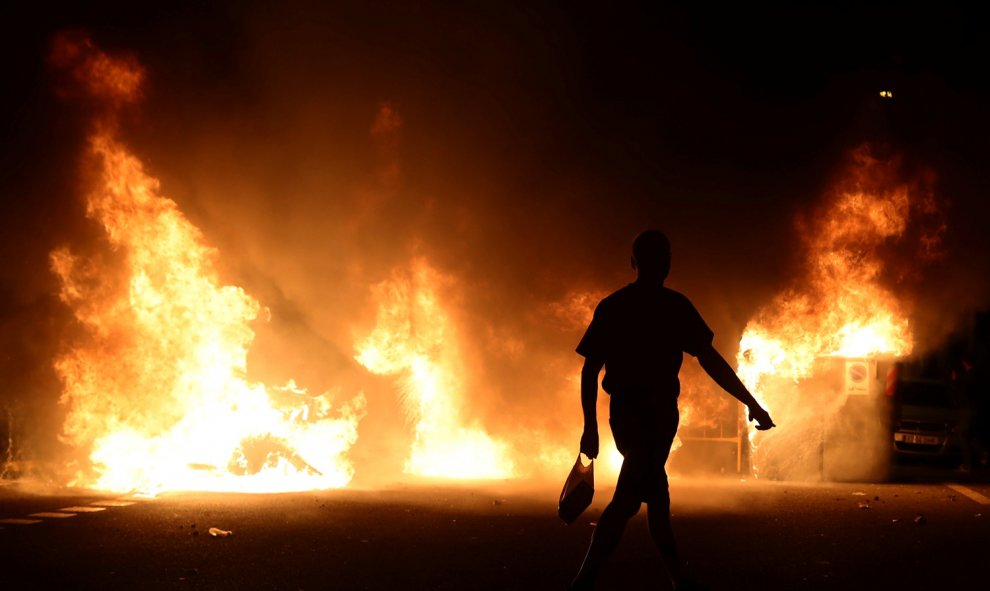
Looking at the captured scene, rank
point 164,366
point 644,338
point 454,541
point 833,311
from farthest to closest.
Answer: point 833,311, point 164,366, point 454,541, point 644,338

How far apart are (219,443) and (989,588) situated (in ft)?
30.7

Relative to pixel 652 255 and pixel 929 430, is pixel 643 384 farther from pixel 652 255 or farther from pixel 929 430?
pixel 929 430

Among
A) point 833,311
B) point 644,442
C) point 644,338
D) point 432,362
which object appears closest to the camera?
point 644,442

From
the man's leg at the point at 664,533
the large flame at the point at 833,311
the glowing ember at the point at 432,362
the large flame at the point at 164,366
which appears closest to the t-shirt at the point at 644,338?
the man's leg at the point at 664,533

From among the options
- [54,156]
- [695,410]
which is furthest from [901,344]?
[54,156]

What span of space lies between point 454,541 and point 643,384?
3249 mm

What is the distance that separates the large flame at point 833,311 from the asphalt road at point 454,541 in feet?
7.64

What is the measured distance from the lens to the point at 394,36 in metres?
17.4

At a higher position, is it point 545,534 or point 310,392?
point 310,392

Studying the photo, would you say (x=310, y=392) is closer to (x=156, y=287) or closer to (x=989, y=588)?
(x=156, y=287)

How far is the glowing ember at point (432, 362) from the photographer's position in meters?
15.3

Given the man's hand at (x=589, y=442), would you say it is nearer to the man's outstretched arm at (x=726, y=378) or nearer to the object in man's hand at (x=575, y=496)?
the object in man's hand at (x=575, y=496)

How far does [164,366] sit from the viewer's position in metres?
13.2

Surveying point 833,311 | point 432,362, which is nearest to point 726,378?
point 432,362
